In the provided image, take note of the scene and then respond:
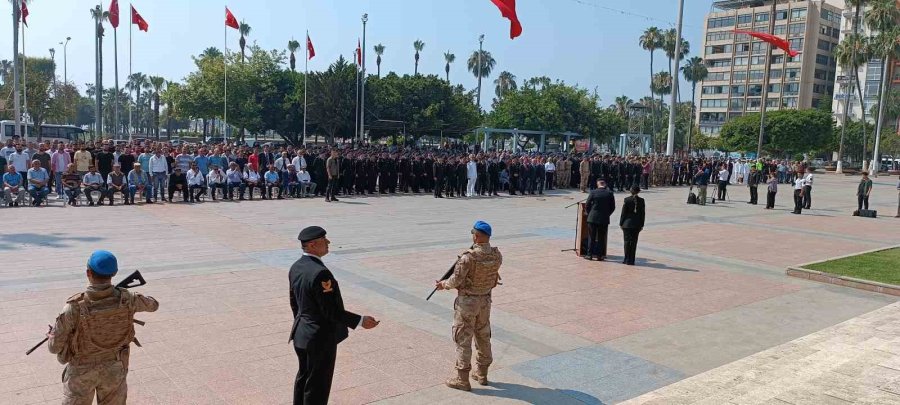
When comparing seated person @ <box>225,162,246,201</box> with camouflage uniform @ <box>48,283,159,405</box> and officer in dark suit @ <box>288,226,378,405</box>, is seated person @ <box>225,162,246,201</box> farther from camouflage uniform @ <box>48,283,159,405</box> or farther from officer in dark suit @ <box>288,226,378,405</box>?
camouflage uniform @ <box>48,283,159,405</box>

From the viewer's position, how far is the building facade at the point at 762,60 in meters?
94.9

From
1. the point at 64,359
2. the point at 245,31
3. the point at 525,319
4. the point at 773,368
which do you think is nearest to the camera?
the point at 64,359

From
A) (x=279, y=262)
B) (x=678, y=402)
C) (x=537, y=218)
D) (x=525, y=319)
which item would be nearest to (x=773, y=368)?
(x=678, y=402)

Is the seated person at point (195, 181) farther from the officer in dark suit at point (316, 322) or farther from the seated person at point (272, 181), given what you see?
the officer in dark suit at point (316, 322)

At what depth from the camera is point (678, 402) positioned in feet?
17.7

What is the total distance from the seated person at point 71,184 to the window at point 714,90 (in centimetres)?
10359

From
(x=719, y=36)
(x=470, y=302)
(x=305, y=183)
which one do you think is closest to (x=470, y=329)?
(x=470, y=302)

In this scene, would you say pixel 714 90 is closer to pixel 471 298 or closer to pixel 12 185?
pixel 12 185

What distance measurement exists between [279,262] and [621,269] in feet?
19.9

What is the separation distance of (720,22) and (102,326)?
375ft

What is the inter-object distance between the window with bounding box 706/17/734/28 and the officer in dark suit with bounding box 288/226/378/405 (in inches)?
4403

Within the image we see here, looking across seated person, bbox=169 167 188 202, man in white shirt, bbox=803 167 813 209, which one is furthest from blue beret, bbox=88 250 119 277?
man in white shirt, bbox=803 167 813 209

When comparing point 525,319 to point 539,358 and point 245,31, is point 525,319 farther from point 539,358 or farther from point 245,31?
point 245,31

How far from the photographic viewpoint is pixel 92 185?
17719 millimetres
